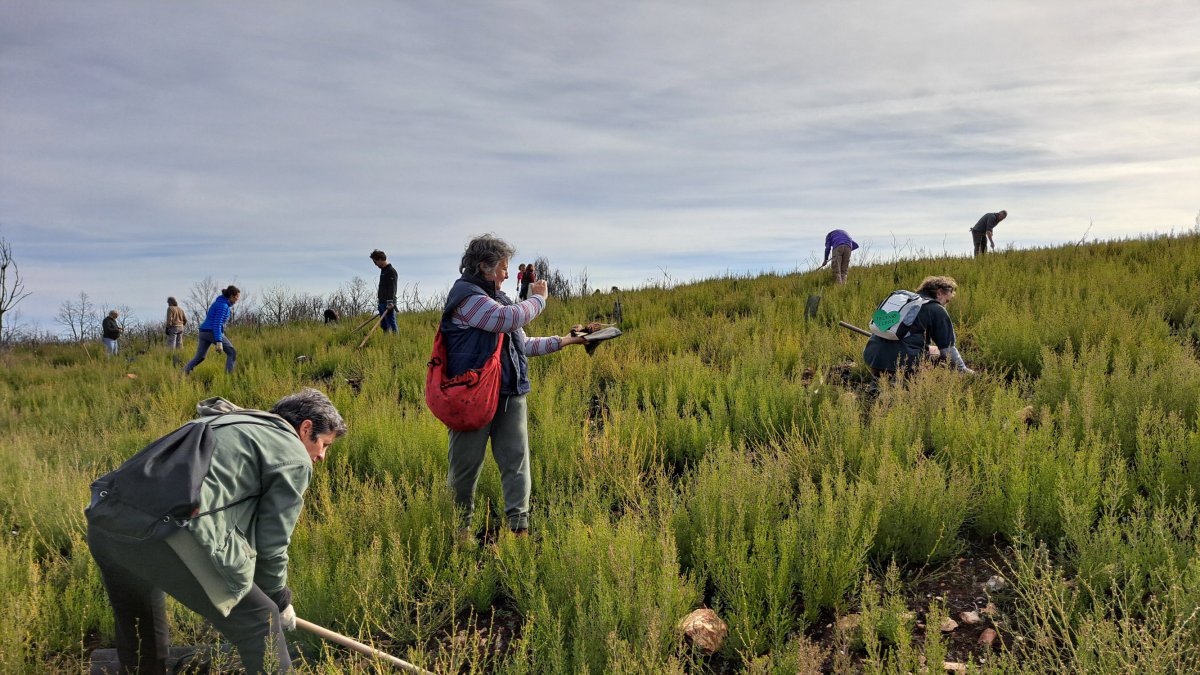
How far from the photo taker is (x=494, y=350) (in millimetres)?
4043

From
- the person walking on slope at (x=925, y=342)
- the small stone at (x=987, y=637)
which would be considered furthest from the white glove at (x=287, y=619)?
the person walking on slope at (x=925, y=342)

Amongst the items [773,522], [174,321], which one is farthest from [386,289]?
[773,522]

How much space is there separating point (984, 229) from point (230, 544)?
59.5ft

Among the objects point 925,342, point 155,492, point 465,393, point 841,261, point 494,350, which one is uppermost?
point 841,261

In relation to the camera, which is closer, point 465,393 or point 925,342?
point 465,393

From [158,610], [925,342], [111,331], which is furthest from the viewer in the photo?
[111,331]

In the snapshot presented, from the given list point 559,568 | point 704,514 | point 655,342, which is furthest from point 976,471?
point 655,342

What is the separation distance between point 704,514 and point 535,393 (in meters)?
3.76

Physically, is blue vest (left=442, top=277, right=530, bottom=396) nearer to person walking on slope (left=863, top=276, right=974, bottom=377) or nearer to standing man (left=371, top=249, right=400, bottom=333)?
person walking on slope (left=863, top=276, right=974, bottom=377)

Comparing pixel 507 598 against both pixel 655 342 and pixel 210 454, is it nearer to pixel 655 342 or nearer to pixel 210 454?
pixel 210 454

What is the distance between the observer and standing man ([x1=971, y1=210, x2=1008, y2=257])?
16500 mm

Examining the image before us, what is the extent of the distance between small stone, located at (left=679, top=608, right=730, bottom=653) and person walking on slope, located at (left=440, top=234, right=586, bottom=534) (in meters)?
1.36

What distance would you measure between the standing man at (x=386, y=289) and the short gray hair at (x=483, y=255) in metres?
10.5

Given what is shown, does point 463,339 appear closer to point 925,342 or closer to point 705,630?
point 705,630
